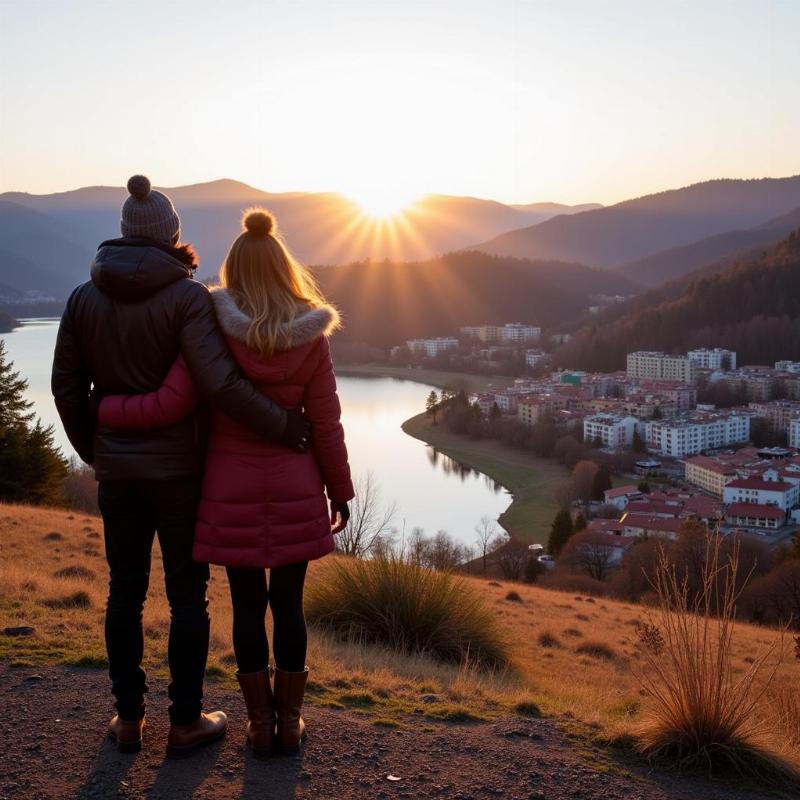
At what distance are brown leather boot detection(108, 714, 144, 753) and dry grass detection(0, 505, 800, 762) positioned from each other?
60cm

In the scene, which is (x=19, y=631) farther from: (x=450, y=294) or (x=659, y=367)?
(x=450, y=294)

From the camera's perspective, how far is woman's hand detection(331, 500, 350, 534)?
2.11m

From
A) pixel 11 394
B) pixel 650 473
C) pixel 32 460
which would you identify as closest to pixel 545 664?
pixel 32 460

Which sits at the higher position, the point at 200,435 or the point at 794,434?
the point at 200,435

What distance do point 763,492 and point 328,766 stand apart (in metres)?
29.6

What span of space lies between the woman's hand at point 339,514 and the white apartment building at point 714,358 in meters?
63.8

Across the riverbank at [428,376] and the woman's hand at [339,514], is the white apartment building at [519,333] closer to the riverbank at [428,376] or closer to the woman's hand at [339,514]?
the riverbank at [428,376]

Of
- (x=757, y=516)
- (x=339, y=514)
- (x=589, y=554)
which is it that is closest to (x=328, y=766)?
(x=339, y=514)

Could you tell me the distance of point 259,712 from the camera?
2055 millimetres

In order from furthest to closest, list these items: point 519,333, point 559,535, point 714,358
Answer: point 519,333 → point 714,358 → point 559,535

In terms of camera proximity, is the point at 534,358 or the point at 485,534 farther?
the point at 534,358

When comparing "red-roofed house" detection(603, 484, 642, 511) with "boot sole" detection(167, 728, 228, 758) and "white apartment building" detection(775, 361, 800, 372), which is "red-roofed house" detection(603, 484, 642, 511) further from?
"white apartment building" detection(775, 361, 800, 372)

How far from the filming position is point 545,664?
15.9 feet

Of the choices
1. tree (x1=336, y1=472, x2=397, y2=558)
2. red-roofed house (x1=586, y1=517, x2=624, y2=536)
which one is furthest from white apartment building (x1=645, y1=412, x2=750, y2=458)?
tree (x1=336, y1=472, x2=397, y2=558)
